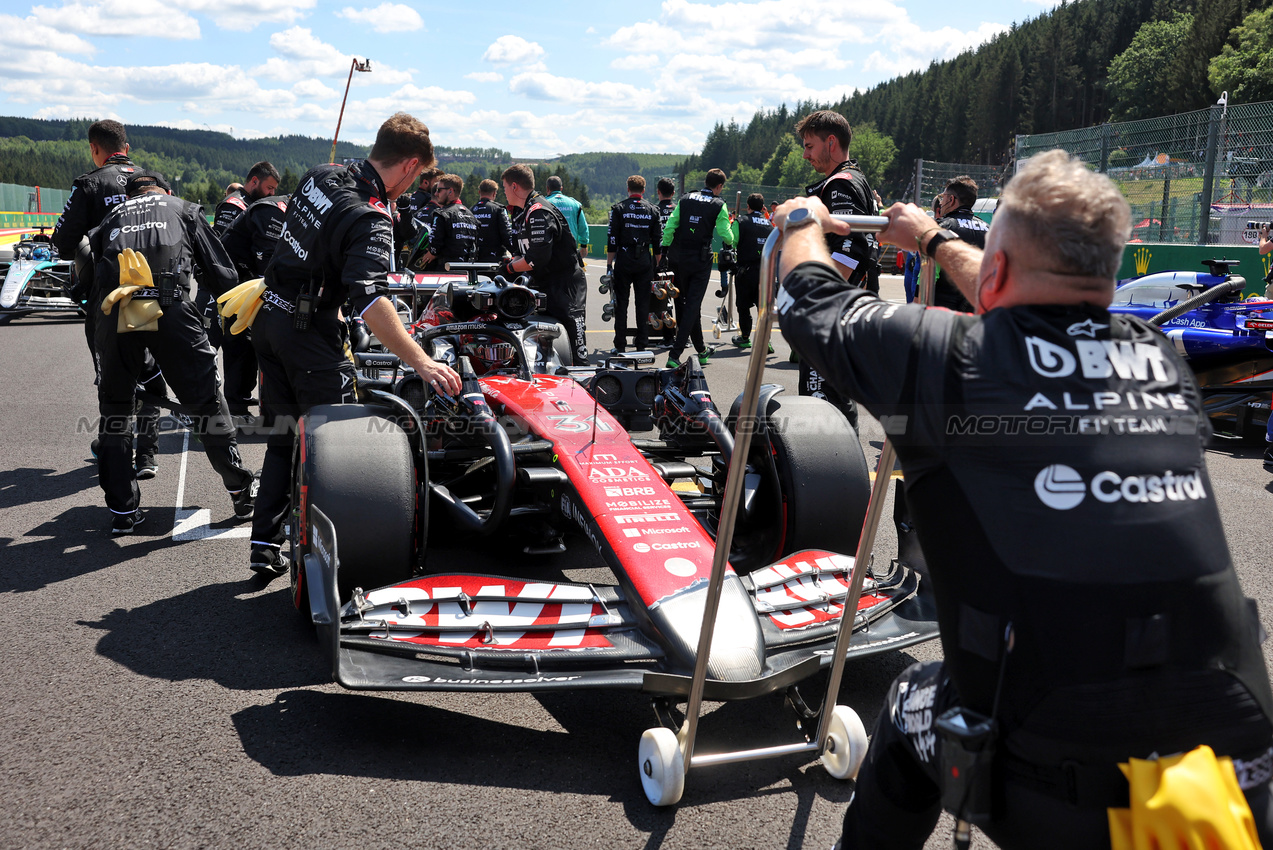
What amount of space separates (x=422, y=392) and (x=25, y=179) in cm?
11273

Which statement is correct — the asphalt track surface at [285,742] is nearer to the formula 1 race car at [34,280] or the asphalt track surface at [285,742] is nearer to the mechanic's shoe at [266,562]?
the mechanic's shoe at [266,562]

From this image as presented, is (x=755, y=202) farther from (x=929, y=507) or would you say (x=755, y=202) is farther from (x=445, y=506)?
(x=929, y=507)

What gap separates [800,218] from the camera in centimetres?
179

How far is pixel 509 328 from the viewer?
4.89 m

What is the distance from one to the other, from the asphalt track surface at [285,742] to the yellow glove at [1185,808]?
1.27 m

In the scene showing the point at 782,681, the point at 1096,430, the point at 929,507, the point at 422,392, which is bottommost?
the point at 782,681

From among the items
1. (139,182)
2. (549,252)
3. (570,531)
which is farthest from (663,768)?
(549,252)

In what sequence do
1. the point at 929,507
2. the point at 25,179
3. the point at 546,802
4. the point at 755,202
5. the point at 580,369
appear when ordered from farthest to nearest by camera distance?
the point at 25,179 → the point at 755,202 → the point at 580,369 → the point at 546,802 → the point at 929,507

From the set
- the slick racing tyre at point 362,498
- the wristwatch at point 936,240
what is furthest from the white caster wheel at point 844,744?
the slick racing tyre at point 362,498

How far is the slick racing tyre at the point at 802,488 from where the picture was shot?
369 cm

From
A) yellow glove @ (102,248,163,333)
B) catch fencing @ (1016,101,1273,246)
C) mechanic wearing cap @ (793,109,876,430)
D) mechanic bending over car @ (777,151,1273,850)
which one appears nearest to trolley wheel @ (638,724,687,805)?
mechanic bending over car @ (777,151,1273,850)

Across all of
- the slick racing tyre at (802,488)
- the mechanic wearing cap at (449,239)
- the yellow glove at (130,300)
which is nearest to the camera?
the slick racing tyre at (802,488)

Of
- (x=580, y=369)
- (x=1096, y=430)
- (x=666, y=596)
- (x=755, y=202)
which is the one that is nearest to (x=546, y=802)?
(x=666, y=596)

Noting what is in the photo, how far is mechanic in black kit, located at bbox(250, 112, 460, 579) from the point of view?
147 inches
